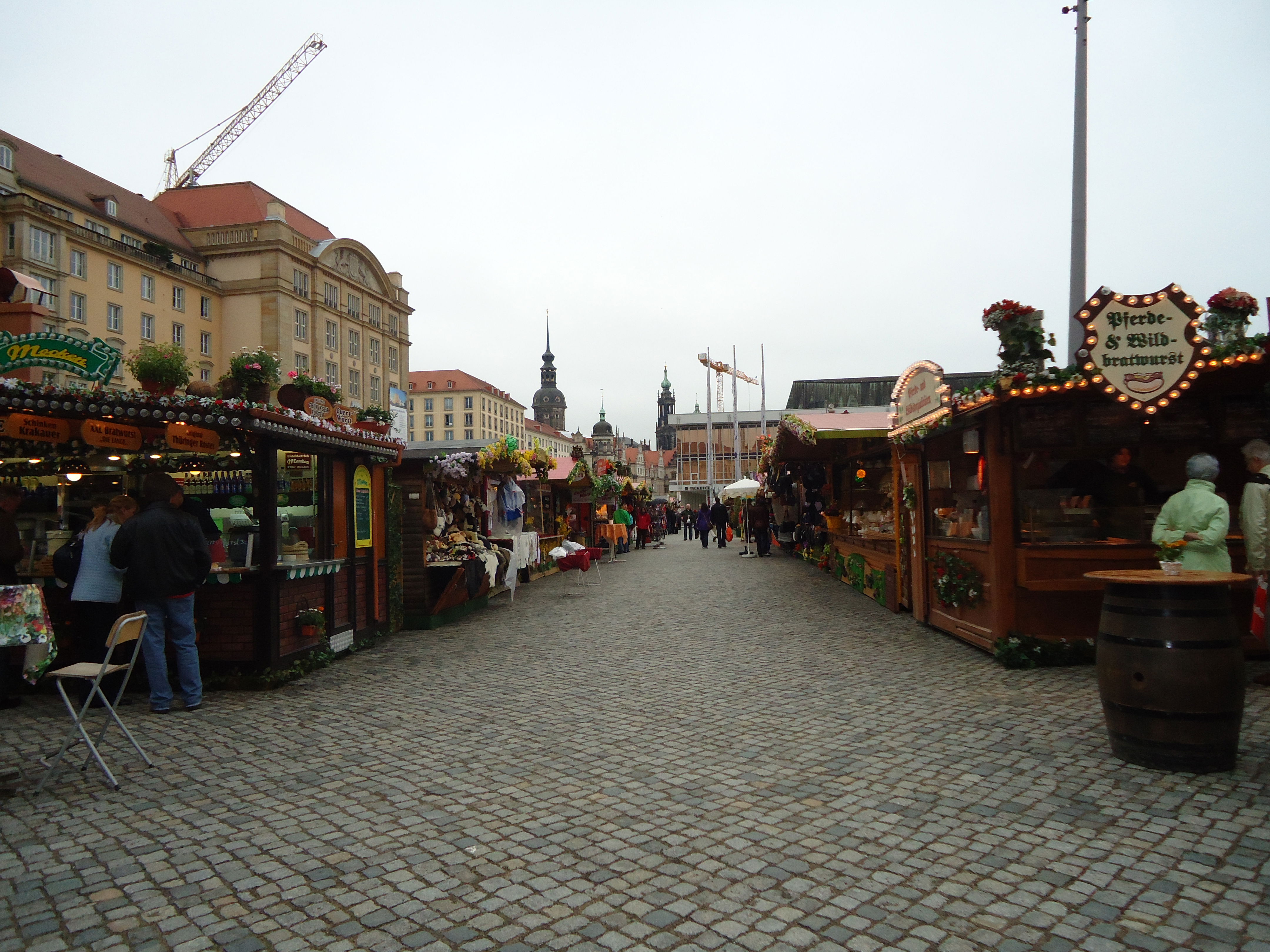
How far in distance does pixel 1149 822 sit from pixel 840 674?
352 cm

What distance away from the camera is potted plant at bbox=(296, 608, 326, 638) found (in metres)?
7.82

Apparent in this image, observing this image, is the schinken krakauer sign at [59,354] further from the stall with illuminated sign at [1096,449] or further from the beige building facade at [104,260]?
the beige building facade at [104,260]

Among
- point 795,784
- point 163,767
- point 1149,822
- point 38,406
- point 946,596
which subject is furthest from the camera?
point 946,596

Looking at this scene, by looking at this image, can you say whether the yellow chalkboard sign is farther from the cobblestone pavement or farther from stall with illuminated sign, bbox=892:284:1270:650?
stall with illuminated sign, bbox=892:284:1270:650

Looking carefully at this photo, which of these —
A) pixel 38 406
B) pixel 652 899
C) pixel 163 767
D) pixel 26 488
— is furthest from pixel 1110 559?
pixel 26 488

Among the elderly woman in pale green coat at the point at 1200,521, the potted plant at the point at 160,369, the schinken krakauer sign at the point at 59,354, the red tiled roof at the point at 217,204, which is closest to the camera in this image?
the elderly woman in pale green coat at the point at 1200,521

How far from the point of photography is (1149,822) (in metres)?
3.66

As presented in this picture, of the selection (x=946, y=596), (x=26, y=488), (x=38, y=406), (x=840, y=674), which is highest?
(x=38, y=406)

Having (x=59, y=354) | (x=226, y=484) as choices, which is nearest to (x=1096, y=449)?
(x=226, y=484)

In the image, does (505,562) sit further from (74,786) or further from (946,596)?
(74,786)

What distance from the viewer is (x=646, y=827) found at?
3.76 metres

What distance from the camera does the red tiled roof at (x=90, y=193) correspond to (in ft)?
146

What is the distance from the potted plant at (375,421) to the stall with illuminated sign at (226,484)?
0.16 metres

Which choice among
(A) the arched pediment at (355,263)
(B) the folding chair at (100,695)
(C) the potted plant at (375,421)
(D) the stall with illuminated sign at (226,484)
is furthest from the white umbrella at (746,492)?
(A) the arched pediment at (355,263)
